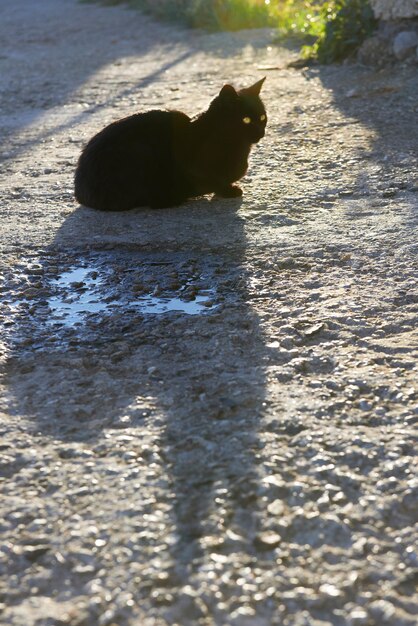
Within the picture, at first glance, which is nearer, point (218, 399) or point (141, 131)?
point (218, 399)

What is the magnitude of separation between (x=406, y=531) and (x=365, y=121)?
4.64m

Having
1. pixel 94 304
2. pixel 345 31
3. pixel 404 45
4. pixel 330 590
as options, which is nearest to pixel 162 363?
pixel 94 304

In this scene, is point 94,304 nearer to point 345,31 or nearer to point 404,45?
point 404,45

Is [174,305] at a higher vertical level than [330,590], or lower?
higher

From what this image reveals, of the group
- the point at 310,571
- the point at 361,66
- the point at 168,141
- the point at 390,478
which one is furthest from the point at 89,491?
the point at 361,66

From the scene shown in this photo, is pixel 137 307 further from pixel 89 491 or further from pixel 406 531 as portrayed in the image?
pixel 406 531

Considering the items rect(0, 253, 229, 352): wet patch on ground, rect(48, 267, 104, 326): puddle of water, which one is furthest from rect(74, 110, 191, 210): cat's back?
rect(48, 267, 104, 326): puddle of water

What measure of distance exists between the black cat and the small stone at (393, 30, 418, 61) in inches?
142

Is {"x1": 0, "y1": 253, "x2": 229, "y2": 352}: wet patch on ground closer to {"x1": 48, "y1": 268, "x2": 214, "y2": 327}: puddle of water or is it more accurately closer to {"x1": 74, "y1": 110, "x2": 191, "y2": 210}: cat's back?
{"x1": 48, "y1": 268, "x2": 214, "y2": 327}: puddle of water

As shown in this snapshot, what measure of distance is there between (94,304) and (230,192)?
1.54 metres

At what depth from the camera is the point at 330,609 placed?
78.4 inches

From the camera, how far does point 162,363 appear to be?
3154 mm

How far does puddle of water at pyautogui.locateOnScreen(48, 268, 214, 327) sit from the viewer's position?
3596mm

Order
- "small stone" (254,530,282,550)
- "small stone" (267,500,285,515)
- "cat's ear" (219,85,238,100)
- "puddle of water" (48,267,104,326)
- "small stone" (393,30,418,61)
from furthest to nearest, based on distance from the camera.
→ "small stone" (393,30,418,61) < "cat's ear" (219,85,238,100) < "puddle of water" (48,267,104,326) < "small stone" (267,500,285,515) < "small stone" (254,530,282,550)
